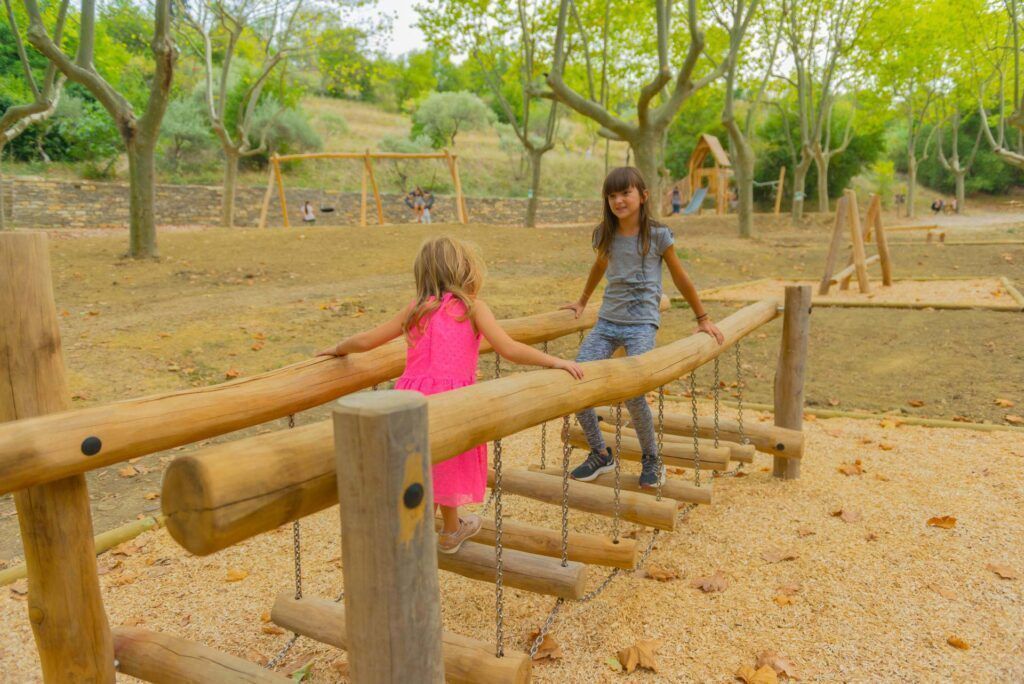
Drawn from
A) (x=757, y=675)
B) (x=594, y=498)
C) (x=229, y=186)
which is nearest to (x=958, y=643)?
(x=757, y=675)

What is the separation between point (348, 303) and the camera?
889cm

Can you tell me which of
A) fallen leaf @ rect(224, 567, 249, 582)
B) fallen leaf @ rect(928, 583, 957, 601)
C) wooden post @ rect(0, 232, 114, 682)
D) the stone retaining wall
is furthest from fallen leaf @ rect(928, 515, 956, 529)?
the stone retaining wall

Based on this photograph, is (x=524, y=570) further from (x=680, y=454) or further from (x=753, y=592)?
(x=680, y=454)

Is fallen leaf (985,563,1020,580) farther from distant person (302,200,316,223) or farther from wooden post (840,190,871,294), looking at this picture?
distant person (302,200,316,223)

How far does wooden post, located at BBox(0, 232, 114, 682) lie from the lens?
6.68 ft

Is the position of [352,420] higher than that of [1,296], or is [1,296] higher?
[1,296]

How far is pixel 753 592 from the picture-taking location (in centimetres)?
316

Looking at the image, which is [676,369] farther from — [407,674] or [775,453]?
[407,674]

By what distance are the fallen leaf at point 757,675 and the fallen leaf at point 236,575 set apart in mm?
2296

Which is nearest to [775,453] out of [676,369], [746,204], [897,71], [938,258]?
[676,369]

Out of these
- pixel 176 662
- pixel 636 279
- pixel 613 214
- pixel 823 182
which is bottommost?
pixel 176 662

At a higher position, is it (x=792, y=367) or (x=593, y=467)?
(x=792, y=367)

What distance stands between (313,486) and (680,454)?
2895mm

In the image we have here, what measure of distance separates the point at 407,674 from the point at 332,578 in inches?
83.8
